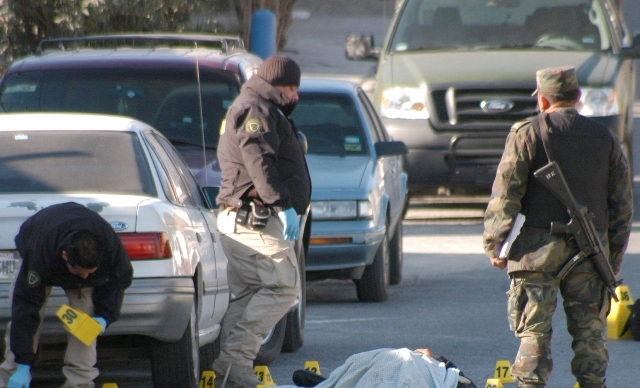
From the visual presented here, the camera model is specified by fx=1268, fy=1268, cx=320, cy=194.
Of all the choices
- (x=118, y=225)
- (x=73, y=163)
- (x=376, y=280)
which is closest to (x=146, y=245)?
(x=118, y=225)

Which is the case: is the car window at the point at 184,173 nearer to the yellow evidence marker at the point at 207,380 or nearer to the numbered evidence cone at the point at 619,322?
the yellow evidence marker at the point at 207,380

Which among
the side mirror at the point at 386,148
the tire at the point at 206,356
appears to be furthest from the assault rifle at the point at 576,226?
the side mirror at the point at 386,148

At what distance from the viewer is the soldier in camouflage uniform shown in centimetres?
615

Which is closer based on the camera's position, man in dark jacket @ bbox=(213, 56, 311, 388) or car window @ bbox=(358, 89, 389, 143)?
man in dark jacket @ bbox=(213, 56, 311, 388)

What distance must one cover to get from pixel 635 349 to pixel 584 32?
637cm

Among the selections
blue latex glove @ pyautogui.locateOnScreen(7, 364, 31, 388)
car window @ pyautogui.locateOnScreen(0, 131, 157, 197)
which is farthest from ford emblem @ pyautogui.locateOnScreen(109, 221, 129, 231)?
blue latex glove @ pyautogui.locateOnScreen(7, 364, 31, 388)

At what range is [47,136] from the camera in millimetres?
6625

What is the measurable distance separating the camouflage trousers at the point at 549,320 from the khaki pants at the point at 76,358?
6.70 feet

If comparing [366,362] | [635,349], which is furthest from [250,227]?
[635,349]

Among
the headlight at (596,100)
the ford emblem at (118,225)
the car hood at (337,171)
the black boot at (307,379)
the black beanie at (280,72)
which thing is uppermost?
the black beanie at (280,72)

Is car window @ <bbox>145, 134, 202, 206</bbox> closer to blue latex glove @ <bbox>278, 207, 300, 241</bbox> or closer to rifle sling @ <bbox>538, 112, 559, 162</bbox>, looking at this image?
blue latex glove @ <bbox>278, 207, 300, 241</bbox>

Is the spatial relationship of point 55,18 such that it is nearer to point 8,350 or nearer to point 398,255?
point 398,255

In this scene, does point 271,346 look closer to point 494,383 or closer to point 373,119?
point 494,383

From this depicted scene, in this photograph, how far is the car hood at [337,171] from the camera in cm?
1002
